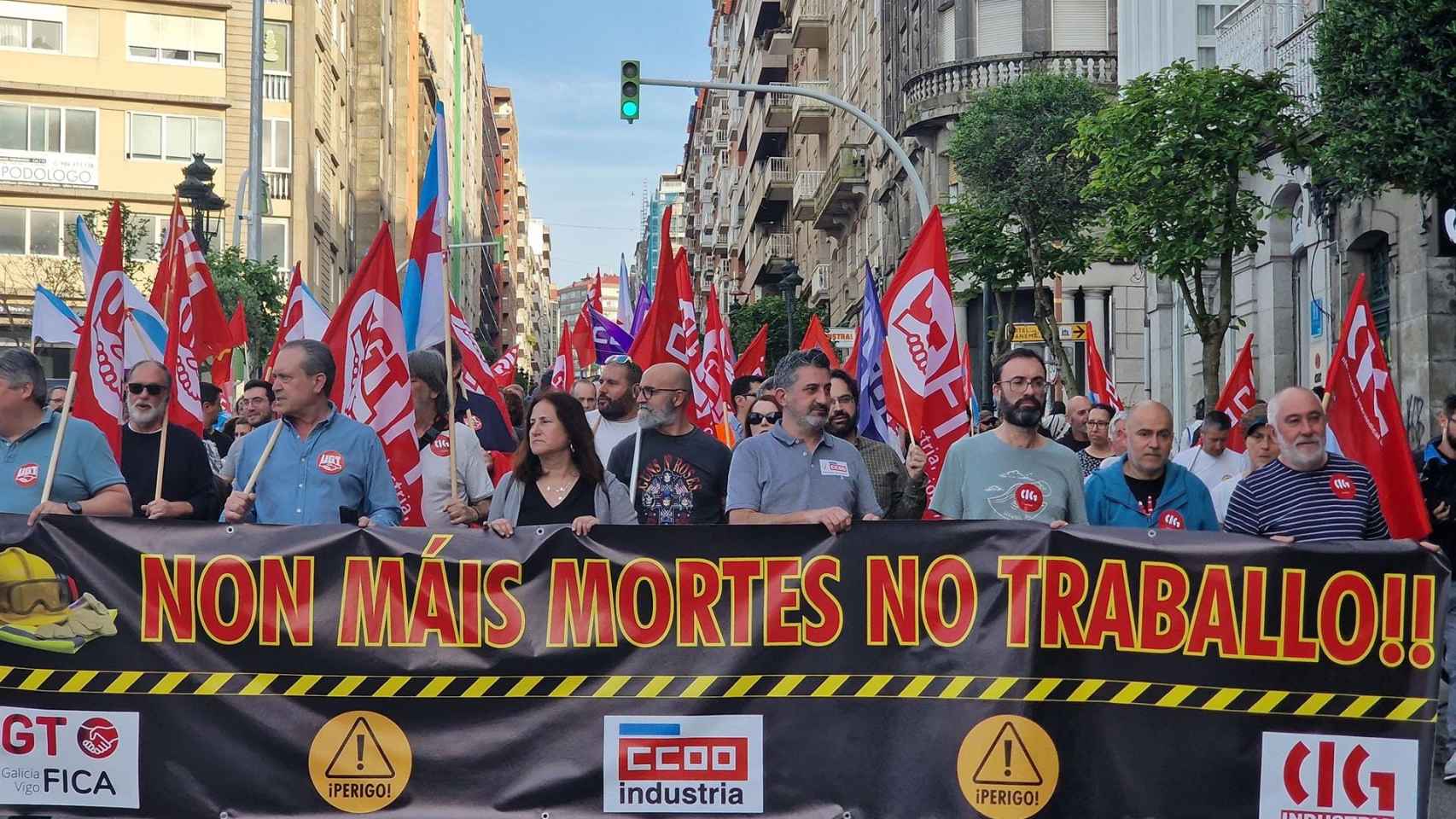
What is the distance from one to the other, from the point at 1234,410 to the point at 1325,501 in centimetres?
572

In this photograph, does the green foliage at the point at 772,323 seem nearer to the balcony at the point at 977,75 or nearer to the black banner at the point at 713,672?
the balcony at the point at 977,75

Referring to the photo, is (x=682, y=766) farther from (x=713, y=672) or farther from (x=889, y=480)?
(x=889, y=480)

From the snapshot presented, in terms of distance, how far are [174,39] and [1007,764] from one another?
42.1 m

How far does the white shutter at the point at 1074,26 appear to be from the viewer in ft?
119

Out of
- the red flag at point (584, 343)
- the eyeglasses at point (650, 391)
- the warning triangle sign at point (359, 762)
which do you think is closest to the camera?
the warning triangle sign at point (359, 762)

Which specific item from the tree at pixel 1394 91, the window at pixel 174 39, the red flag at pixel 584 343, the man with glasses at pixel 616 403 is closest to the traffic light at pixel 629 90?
the red flag at pixel 584 343

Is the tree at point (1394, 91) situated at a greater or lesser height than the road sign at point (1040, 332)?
greater

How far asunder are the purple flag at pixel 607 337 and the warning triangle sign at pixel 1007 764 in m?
10.3

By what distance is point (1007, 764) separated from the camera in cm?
622

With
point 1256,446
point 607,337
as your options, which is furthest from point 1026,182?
point 1256,446

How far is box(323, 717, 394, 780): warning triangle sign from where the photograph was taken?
6.33m

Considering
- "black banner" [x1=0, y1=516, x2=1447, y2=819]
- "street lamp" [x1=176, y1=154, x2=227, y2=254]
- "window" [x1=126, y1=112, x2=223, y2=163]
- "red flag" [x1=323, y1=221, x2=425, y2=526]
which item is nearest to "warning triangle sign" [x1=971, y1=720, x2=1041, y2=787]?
"black banner" [x1=0, y1=516, x2=1447, y2=819]

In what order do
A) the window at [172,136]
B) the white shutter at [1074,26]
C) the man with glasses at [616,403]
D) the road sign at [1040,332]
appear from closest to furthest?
the man with glasses at [616,403], the road sign at [1040,332], the white shutter at [1074,26], the window at [172,136]

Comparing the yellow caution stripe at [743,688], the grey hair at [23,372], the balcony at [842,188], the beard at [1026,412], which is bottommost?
the yellow caution stripe at [743,688]
